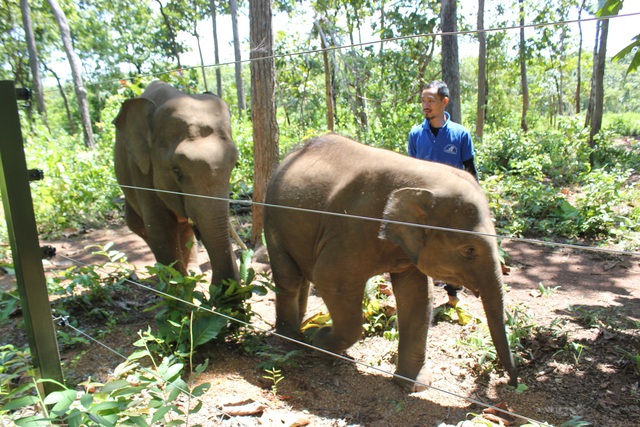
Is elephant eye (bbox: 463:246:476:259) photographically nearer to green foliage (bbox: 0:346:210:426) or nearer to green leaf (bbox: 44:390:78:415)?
green foliage (bbox: 0:346:210:426)

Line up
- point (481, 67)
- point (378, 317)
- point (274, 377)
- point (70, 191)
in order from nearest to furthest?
1. point (274, 377)
2. point (378, 317)
3. point (70, 191)
4. point (481, 67)

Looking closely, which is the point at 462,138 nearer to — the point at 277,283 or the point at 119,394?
the point at 277,283

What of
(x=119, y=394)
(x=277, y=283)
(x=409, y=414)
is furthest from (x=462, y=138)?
(x=119, y=394)

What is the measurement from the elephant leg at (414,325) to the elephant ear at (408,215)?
1.92ft

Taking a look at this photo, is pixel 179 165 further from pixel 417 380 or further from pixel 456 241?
pixel 417 380

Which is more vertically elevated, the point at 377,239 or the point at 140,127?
the point at 140,127

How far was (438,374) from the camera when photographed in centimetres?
400

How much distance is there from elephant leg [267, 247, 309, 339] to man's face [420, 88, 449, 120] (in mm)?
1748

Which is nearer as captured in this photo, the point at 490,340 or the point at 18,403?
the point at 18,403

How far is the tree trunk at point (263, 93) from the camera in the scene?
598 centimetres

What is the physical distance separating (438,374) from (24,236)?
9.96 feet

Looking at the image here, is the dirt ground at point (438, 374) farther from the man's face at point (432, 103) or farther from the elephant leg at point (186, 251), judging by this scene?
the man's face at point (432, 103)

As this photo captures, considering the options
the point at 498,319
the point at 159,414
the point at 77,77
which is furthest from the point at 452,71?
the point at 77,77

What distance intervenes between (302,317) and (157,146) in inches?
79.0
